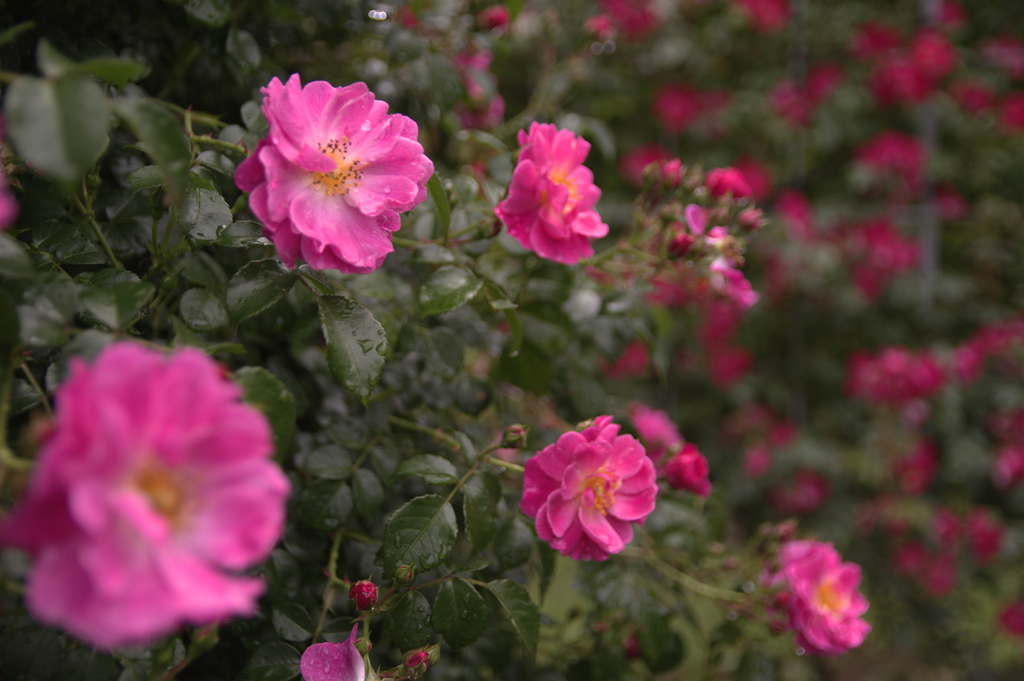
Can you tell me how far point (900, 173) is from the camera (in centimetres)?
254

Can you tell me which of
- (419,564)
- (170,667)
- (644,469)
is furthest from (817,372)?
(170,667)

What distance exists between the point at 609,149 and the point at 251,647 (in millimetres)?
906

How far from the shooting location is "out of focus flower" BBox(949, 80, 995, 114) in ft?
8.09

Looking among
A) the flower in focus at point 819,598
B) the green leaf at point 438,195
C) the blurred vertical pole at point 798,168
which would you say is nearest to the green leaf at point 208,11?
the green leaf at point 438,195

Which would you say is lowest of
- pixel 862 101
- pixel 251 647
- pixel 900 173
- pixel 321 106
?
pixel 900 173

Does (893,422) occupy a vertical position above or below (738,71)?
below

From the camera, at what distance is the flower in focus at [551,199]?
69 cm

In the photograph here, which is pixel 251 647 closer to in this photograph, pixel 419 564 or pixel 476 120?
pixel 419 564

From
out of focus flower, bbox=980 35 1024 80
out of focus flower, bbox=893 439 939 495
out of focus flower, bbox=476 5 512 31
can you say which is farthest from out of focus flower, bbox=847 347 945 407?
out of focus flower, bbox=476 5 512 31

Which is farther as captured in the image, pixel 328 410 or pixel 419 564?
pixel 328 410

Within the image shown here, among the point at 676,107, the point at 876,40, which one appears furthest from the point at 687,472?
the point at 876,40

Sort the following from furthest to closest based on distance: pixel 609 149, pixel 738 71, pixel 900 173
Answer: pixel 738 71
pixel 900 173
pixel 609 149

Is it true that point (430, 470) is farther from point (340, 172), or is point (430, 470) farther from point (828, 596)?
point (828, 596)

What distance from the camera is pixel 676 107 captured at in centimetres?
264
